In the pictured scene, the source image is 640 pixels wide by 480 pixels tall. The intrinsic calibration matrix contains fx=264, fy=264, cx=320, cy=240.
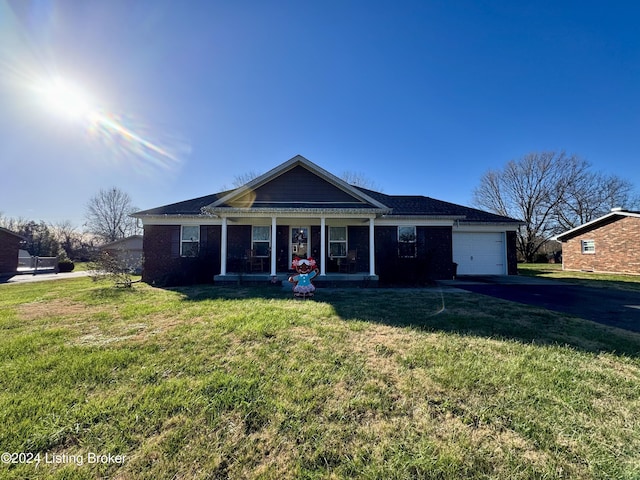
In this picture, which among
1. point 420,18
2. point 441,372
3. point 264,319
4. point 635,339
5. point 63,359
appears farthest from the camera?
point 420,18

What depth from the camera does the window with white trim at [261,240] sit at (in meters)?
13.0

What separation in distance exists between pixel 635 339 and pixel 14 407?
27.1ft

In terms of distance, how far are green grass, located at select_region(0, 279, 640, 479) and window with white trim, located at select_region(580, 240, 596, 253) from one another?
18.5 meters

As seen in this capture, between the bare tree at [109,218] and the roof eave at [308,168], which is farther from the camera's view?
the bare tree at [109,218]

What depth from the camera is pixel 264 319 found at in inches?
206

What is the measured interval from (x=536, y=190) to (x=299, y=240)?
30.8m

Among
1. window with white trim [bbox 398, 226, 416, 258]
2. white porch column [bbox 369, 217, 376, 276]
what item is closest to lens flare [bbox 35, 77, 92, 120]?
white porch column [bbox 369, 217, 376, 276]

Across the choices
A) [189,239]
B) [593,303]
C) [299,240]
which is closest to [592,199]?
[593,303]

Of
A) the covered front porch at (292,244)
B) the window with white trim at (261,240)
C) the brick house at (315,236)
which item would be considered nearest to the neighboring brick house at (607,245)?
the brick house at (315,236)

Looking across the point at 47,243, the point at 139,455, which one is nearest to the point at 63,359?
the point at 139,455

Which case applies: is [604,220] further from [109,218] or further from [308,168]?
[109,218]

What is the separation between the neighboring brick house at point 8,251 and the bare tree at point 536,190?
1878 inches

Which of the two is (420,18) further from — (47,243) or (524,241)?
(47,243)

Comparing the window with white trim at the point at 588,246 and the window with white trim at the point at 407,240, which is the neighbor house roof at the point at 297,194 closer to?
the window with white trim at the point at 407,240
